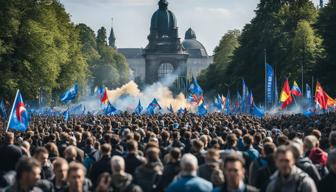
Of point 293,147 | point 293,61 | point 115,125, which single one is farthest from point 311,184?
point 293,61

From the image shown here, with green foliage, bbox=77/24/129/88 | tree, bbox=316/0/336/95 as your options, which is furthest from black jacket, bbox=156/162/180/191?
green foliage, bbox=77/24/129/88

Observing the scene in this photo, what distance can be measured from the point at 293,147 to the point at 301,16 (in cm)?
8276

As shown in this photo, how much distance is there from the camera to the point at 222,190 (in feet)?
31.2

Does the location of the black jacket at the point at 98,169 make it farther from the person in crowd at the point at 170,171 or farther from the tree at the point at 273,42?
the tree at the point at 273,42

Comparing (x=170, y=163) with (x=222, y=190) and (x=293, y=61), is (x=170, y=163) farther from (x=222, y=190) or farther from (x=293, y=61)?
(x=293, y=61)

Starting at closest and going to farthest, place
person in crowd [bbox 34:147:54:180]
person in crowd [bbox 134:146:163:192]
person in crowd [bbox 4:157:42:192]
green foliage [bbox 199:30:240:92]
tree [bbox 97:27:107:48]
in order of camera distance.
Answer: person in crowd [bbox 4:157:42:192] → person in crowd [bbox 134:146:163:192] → person in crowd [bbox 34:147:54:180] → green foliage [bbox 199:30:240:92] → tree [bbox 97:27:107:48]

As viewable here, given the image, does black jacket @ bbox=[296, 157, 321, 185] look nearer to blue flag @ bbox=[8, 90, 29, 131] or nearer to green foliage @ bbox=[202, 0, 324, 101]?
blue flag @ bbox=[8, 90, 29, 131]

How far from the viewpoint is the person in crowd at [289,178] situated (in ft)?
31.8

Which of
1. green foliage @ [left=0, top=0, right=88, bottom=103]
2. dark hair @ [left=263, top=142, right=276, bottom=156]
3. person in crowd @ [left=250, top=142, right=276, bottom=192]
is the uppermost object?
green foliage @ [left=0, top=0, right=88, bottom=103]

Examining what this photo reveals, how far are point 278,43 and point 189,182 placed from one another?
79034 mm

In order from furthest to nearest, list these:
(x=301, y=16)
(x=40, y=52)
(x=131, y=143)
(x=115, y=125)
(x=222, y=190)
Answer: (x=301, y=16) < (x=40, y=52) < (x=115, y=125) < (x=131, y=143) < (x=222, y=190)

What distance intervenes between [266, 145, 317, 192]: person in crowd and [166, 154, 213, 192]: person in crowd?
2.50 feet

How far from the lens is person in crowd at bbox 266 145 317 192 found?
9.70m

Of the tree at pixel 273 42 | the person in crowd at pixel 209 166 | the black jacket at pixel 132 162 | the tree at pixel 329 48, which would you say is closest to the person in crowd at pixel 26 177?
the person in crowd at pixel 209 166
